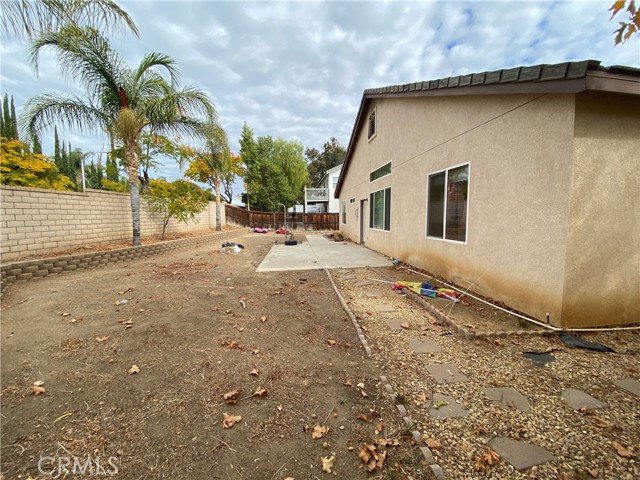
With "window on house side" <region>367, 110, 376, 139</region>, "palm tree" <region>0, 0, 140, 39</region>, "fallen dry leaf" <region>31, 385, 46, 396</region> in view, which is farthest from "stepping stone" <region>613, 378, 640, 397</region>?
"window on house side" <region>367, 110, 376, 139</region>

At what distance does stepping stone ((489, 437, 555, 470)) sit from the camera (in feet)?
5.24

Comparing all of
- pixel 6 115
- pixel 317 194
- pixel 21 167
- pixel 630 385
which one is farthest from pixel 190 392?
pixel 6 115

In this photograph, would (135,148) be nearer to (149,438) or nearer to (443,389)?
(149,438)

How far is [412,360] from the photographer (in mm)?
2785

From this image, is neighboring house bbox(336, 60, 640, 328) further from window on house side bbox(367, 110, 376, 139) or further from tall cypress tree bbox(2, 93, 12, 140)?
tall cypress tree bbox(2, 93, 12, 140)

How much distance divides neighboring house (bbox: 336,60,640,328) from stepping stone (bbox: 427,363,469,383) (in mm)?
1810

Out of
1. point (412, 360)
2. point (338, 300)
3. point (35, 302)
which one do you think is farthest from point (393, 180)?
point (35, 302)

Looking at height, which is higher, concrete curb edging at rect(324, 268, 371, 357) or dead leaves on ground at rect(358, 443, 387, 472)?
concrete curb edging at rect(324, 268, 371, 357)

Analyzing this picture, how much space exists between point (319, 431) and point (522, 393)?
1.79m

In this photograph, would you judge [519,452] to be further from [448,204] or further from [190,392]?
[448,204]

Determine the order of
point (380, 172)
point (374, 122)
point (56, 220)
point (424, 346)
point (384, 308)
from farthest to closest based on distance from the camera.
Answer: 1. point (374, 122)
2. point (380, 172)
3. point (56, 220)
4. point (384, 308)
5. point (424, 346)

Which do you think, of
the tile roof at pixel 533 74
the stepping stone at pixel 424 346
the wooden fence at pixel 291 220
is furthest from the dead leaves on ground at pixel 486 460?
the wooden fence at pixel 291 220

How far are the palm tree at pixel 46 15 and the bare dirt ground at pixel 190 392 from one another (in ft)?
12.7

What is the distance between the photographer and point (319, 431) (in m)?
1.87
